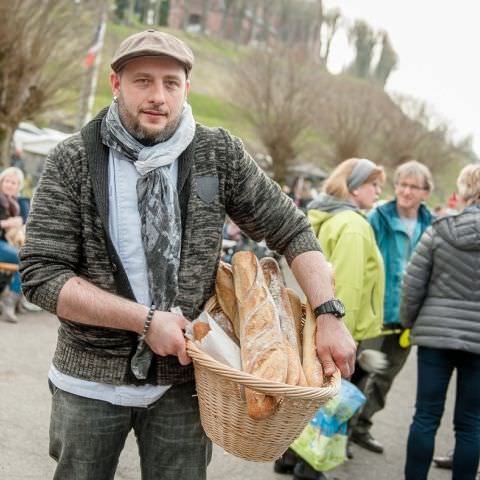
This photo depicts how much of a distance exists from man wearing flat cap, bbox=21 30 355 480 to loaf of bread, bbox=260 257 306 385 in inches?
3.4

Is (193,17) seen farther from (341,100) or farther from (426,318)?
(426,318)

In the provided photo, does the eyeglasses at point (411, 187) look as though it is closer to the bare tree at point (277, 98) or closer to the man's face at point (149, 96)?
the man's face at point (149, 96)

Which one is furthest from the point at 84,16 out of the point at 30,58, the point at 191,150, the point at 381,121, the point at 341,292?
the point at 381,121

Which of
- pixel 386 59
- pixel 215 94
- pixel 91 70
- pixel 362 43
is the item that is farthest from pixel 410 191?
pixel 386 59

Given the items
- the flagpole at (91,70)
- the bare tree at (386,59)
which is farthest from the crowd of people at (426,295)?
the bare tree at (386,59)

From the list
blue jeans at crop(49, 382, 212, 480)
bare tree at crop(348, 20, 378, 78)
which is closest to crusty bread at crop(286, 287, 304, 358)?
blue jeans at crop(49, 382, 212, 480)

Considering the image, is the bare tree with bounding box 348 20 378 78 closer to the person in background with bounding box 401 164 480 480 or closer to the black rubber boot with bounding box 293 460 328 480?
the person in background with bounding box 401 164 480 480

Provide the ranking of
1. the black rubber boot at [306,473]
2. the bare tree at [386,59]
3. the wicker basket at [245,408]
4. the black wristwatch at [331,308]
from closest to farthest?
the wicker basket at [245,408] < the black wristwatch at [331,308] < the black rubber boot at [306,473] < the bare tree at [386,59]

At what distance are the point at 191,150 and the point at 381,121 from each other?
139 feet

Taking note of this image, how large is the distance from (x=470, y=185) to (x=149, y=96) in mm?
2641

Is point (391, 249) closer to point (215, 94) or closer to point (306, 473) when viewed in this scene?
point (306, 473)

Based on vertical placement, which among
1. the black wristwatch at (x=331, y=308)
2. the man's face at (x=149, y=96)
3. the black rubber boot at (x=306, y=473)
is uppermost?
the man's face at (x=149, y=96)

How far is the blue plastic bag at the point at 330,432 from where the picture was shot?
13.6 ft

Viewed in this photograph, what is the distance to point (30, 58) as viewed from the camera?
14.8 meters
